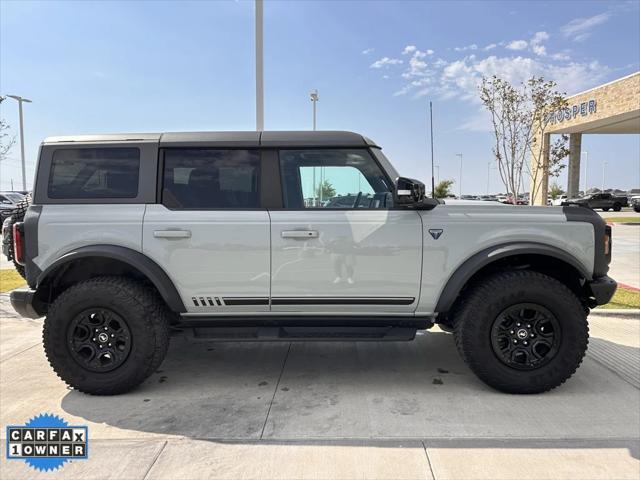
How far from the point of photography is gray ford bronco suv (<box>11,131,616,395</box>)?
3.33 m

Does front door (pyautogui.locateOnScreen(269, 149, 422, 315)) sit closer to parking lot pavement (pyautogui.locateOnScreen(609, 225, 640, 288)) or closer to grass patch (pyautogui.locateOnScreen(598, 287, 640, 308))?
grass patch (pyautogui.locateOnScreen(598, 287, 640, 308))

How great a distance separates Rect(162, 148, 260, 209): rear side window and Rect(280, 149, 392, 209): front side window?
Result: 0.28m

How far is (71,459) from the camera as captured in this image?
262 centimetres

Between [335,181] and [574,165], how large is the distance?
96.2ft

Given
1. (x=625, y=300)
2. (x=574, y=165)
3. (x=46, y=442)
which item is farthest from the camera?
(x=574, y=165)

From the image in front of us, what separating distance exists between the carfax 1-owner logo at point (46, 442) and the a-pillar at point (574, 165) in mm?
31005

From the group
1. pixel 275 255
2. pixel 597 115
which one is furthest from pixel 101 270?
pixel 597 115

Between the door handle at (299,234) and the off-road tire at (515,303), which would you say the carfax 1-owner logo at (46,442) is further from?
the off-road tire at (515,303)

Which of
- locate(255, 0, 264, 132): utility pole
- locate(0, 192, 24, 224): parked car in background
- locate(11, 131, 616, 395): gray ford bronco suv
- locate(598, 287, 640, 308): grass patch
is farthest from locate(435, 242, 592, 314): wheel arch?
locate(0, 192, 24, 224): parked car in background

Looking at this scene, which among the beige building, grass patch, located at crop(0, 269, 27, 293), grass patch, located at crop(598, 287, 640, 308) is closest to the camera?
grass patch, located at crop(598, 287, 640, 308)

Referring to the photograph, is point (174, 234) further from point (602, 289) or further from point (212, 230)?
point (602, 289)

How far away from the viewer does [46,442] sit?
9.32ft

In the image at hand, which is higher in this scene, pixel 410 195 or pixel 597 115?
pixel 597 115

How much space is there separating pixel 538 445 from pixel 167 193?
3.12 m
